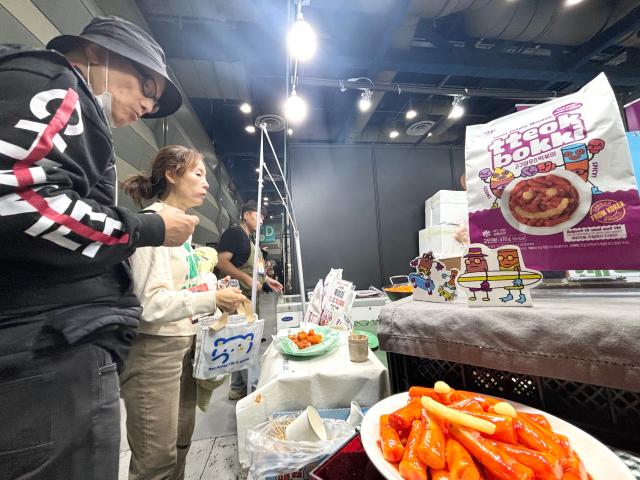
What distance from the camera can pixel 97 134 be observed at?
0.65 metres

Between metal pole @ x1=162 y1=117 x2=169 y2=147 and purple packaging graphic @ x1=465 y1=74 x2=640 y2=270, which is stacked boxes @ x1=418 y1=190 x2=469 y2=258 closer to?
purple packaging graphic @ x1=465 y1=74 x2=640 y2=270

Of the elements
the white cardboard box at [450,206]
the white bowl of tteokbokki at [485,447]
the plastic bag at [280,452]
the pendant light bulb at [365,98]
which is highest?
the pendant light bulb at [365,98]

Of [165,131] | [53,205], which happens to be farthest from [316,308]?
[165,131]

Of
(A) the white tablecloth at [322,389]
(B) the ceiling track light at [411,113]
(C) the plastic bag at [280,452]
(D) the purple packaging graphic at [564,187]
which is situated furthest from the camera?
(B) the ceiling track light at [411,113]

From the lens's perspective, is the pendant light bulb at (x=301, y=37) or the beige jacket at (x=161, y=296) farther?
the pendant light bulb at (x=301, y=37)

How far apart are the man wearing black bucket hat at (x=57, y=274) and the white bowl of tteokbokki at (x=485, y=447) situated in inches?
25.9

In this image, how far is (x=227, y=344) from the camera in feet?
4.13

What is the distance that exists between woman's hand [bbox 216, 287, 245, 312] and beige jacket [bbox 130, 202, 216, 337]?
72 millimetres

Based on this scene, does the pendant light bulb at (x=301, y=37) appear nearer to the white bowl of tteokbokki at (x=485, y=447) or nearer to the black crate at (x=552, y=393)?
the black crate at (x=552, y=393)

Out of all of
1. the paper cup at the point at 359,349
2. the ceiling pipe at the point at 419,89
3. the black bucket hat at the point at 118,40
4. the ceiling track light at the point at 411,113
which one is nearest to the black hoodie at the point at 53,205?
the black bucket hat at the point at 118,40

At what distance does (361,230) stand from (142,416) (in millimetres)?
4109

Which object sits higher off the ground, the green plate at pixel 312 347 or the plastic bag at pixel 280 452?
the green plate at pixel 312 347

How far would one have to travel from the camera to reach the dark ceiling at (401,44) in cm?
268

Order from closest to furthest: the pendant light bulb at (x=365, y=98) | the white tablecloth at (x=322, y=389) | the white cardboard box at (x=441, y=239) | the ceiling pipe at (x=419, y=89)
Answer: the white tablecloth at (x=322, y=389), the ceiling pipe at (x=419, y=89), the pendant light bulb at (x=365, y=98), the white cardboard box at (x=441, y=239)
